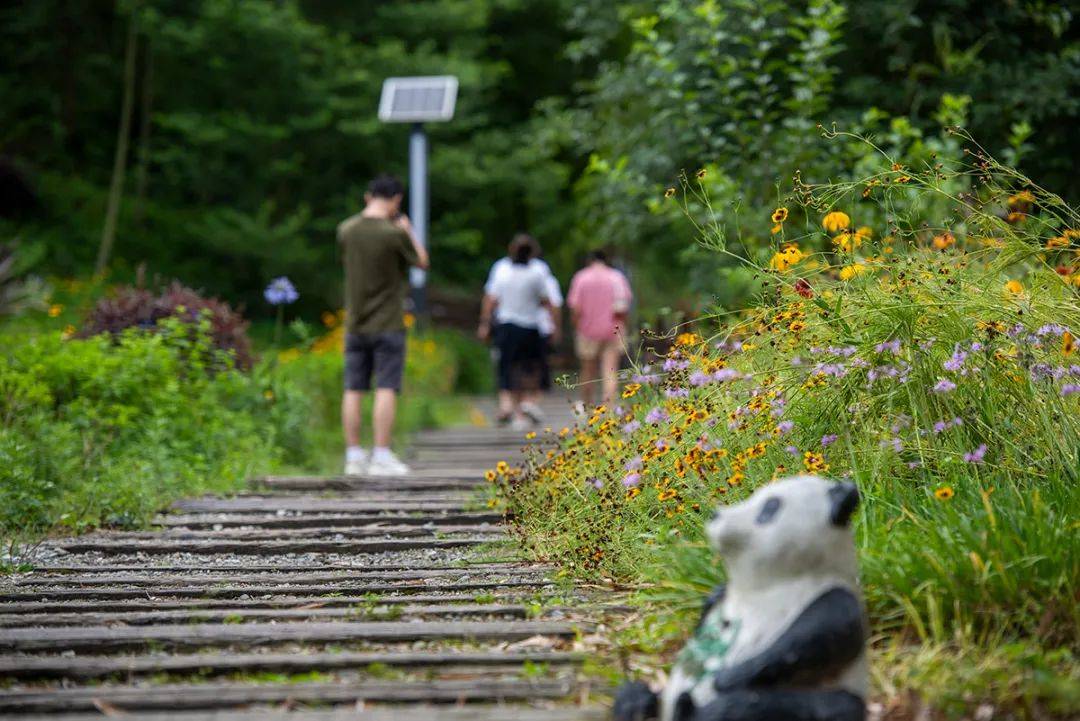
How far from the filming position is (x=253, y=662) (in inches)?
156

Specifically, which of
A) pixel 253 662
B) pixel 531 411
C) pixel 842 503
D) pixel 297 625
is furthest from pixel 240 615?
pixel 531 411

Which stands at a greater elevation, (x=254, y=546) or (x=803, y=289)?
(x=803, y=289)

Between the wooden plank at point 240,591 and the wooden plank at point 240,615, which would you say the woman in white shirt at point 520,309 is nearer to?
the wooden plank at point 240,591

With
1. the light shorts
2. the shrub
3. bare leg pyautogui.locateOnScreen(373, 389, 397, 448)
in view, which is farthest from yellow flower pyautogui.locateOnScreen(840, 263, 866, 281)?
the light shorts

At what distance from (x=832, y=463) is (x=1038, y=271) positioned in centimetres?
128

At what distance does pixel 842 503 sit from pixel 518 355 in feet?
29.0

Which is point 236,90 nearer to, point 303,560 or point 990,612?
point 303,560

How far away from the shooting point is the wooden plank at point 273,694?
3.61 metres

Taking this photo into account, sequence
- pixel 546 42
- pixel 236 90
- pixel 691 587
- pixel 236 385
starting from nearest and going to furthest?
pixel 691 587 → pixel 236 385 → pixel 236 90 → pixel 546 42

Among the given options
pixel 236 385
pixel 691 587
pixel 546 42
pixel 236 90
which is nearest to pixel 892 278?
pixel 691 587

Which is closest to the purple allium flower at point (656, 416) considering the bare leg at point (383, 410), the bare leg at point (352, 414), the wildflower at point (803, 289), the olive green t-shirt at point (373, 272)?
the wildflower at point (803, 289)

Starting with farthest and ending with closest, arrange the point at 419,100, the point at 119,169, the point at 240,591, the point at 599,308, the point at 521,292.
→ the point at 119,169, the point at 419,100, the point at 599,308, the point at 521,292, the point at 240,591

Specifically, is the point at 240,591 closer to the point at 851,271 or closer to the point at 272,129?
the point at 851,271

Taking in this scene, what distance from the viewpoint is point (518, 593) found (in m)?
4.84
